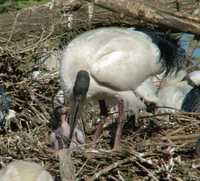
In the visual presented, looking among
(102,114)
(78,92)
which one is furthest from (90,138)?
(78,92)

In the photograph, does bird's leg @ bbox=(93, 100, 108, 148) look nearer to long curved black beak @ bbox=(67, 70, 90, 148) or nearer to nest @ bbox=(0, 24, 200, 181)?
nest @ bbox=(0, 24, 200, 181)

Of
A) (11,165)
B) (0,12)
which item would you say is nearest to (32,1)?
(0,12)

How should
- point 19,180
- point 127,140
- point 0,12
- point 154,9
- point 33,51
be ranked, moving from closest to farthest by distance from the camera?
point 19,180, point 154,9, point 127,140, point 33,51, point 0,12

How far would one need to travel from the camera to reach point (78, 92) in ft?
25.9

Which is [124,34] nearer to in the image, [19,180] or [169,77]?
[169,77]

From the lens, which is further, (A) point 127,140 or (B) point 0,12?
(B) point 0,12

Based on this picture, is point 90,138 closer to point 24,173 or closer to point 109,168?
point 109,168

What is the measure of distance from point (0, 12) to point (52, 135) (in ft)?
6.34

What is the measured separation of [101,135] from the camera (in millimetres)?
8164

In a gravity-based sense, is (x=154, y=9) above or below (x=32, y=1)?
above

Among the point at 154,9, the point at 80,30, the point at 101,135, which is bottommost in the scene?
the point at 101,135

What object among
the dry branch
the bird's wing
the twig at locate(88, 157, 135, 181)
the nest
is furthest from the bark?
the twig at locate(88, 157, 135, 181)

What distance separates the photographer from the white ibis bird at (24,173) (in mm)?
6488

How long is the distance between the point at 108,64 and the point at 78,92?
0.31m
